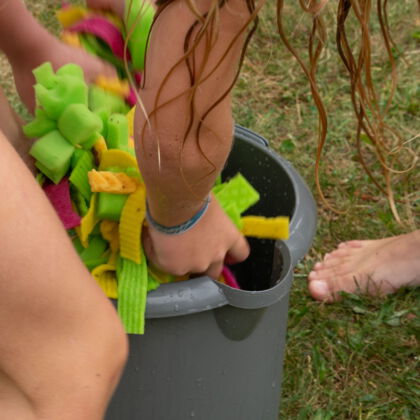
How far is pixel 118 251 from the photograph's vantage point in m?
1.04

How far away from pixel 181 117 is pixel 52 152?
0.31 m

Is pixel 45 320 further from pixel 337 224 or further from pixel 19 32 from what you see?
pixel 337 224

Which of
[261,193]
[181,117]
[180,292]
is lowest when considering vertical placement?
[261,193]

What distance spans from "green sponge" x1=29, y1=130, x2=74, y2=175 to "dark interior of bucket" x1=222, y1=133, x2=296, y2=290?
0.31 m

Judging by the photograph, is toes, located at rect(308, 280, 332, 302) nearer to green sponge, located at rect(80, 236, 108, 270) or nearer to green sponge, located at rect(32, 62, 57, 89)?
green sponge, located at rect(80, 236, 108, 270)

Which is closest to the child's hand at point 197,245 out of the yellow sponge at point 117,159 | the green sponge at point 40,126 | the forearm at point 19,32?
the yellow sponge at point 117,159

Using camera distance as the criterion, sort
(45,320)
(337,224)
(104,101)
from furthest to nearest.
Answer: (337,224) → (104,101) → (45,320)

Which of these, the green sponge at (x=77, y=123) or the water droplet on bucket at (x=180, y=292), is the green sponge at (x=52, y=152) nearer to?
the green sponge at (x=77, y=123)

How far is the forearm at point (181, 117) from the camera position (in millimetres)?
747

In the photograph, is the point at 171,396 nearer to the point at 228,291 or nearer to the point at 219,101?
the point at 228,291

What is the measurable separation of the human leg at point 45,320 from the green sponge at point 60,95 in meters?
0.44

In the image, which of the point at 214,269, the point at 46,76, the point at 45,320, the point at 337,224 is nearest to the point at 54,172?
the point at 46,76

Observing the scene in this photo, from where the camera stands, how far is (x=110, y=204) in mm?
1014

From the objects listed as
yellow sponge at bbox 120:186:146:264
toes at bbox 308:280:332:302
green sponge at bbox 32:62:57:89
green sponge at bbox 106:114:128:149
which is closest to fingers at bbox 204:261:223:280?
yellow sponge at bbox 120:186:146:264
